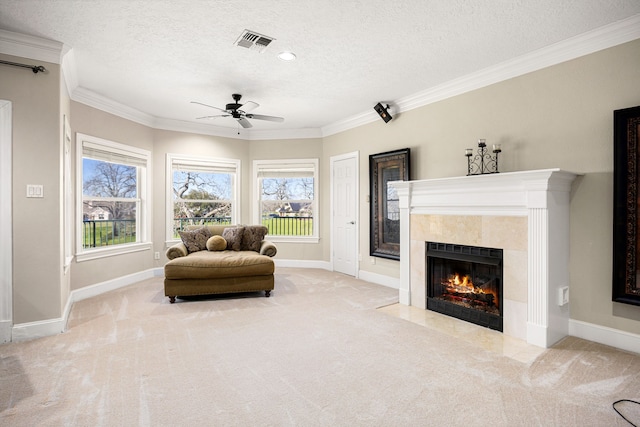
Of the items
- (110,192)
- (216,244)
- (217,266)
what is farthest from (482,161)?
(110,192)

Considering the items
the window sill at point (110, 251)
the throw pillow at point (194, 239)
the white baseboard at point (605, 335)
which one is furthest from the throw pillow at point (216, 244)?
the white baseboard at point (605, 335)

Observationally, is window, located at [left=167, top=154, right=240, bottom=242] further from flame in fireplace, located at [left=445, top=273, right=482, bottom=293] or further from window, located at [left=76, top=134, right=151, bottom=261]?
flame in fireplace, located at [left=445, top=273, right=482, bottom=293]

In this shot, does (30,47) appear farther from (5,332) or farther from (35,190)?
(5,332)

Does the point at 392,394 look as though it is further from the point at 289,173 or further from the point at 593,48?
the point at 289,173

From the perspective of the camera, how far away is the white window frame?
18.5 feet

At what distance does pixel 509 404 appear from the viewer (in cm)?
195

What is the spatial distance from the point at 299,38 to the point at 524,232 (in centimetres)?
266

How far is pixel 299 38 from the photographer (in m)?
2.94

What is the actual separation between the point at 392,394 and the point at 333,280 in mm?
3220

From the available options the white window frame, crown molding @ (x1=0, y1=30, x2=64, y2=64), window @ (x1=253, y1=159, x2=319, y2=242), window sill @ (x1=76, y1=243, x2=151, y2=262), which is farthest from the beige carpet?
window @ (x1=253, y1=159, x2=319, y2=242)

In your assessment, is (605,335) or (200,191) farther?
(200,191)

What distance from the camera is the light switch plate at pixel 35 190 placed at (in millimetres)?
2982

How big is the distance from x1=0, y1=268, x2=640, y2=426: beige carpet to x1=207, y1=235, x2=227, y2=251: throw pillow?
1.45 metres

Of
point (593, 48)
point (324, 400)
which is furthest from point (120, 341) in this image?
point (593, 48)
